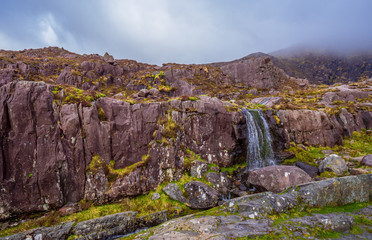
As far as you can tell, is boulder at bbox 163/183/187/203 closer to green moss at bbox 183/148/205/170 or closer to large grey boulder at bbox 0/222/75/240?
green moss at bbox 183/148/205/170

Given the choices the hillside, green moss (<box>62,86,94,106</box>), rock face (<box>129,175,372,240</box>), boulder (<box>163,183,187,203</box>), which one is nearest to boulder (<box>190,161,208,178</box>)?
the hillside

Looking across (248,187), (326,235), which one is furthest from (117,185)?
(326,235)

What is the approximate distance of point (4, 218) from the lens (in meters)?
9.69

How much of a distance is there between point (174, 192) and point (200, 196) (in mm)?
2161

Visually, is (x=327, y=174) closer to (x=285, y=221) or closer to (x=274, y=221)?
(x=285, y=221)

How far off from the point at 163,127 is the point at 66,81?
48790 mm

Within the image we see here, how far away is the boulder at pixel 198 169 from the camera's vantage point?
1542 centimetres

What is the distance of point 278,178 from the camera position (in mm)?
13523

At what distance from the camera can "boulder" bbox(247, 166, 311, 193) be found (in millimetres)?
13188

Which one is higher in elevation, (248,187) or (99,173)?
(99,173)

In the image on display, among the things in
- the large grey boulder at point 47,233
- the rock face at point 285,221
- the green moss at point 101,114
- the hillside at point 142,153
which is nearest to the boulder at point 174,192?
the hillside at point 142,153

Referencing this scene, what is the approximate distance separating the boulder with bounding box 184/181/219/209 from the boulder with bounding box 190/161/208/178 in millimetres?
1628

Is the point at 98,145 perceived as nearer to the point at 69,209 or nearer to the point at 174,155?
the point at 69,209

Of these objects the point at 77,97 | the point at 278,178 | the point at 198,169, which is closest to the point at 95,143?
the point at 77,97
